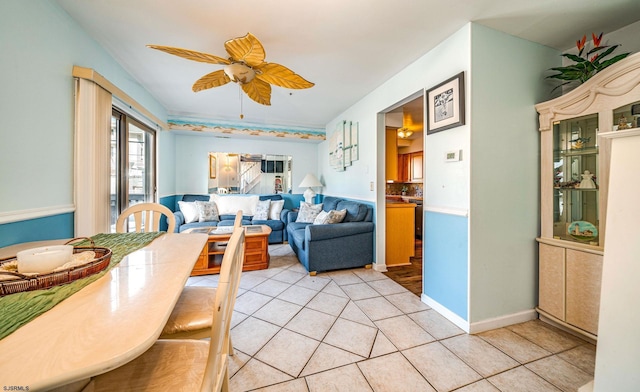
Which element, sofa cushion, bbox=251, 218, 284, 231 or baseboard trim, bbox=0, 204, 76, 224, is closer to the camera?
baseboard trim, bbox=0, 204, 76, 224

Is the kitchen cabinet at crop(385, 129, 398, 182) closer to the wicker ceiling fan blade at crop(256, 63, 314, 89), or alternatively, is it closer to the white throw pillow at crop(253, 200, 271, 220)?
the wicker ceiling fan blade at crop(256, 63, 314, 89)

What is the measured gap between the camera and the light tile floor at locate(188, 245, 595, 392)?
55.1 inches

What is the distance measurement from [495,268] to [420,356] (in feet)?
3.23

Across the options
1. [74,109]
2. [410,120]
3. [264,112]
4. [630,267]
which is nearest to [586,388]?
[630,267]

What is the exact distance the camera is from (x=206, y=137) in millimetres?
4965

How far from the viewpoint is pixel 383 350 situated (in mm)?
1666

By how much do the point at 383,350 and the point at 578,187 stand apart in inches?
78.2

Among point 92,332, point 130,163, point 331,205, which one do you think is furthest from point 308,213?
point 92,332

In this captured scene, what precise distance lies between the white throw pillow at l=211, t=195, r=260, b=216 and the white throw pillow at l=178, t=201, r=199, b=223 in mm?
478

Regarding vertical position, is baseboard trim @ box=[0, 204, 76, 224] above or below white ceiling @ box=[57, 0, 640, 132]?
below

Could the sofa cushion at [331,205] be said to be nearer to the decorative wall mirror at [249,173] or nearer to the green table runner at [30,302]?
the decorative wall mirror at [249,173]

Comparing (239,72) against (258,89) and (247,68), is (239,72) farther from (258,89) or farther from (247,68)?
(258,89)

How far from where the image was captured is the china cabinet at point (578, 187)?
160cm

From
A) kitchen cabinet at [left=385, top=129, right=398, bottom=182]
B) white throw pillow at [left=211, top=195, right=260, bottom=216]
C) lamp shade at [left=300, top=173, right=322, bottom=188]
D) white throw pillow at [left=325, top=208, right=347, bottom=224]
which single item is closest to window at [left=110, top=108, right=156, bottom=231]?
white throw pillow at [left=211, top=195, right=260, bottom=216]
